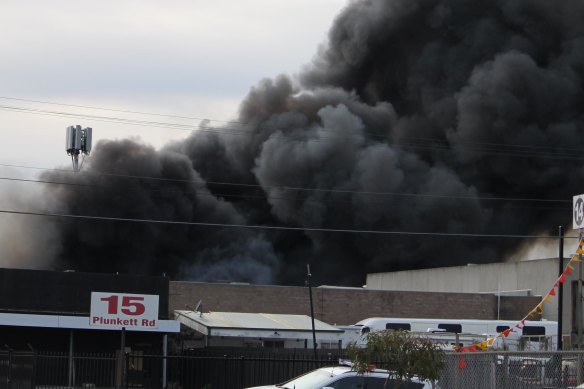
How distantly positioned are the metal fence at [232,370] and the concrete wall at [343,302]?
28.2ft

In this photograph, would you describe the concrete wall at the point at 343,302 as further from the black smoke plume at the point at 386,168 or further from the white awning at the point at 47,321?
the black smoke plume at the point at 386,168

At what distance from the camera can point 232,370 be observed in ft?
80.1

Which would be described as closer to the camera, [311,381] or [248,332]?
[311,381]

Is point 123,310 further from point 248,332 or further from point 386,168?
point 386,168

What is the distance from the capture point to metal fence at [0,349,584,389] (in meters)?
13.5

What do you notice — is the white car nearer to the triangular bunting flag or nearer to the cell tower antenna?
the triangular bunting flag

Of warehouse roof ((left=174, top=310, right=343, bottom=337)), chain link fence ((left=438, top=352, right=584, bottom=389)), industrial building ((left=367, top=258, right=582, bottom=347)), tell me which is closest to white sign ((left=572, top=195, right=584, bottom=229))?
chain link fence ((left=438, top=352, right=584, bottom=389))

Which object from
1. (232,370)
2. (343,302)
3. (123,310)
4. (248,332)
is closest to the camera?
(232,370)

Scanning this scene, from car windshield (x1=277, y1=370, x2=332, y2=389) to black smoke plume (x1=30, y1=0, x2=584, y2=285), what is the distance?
42.0 m

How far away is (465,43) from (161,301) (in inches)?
1661

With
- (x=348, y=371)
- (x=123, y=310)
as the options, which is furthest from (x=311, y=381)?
(x=123, y=310)

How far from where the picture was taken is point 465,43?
220ft

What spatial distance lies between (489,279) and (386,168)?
15135mm

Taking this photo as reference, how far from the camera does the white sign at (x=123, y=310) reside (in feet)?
85.7
